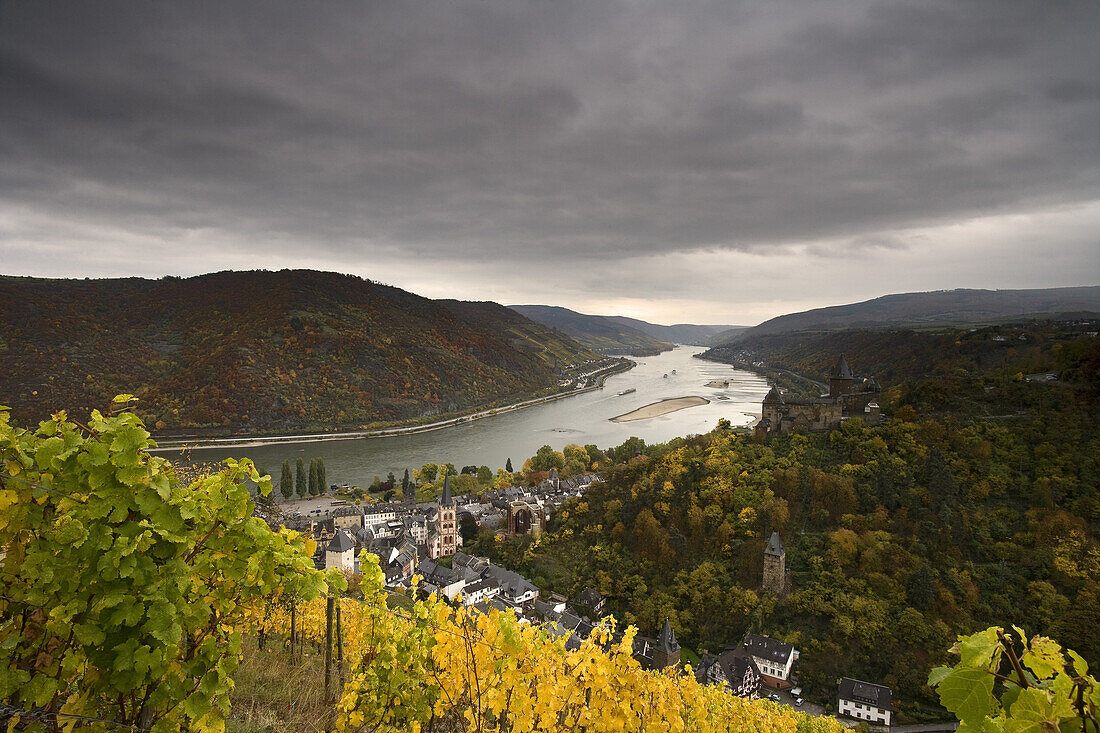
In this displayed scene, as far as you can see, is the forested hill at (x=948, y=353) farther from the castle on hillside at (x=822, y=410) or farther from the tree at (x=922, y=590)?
the tree at (x=922, y=590)

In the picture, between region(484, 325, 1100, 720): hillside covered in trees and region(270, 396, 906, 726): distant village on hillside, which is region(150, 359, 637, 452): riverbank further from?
region(484, 325, 1100, 720): hillside covered in trees

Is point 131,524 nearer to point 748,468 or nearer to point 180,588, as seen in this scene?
point 180,588

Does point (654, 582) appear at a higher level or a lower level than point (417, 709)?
lower

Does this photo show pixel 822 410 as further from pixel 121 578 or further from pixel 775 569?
pixel 121 578

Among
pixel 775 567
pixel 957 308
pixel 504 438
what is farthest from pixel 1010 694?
pixel 957 308

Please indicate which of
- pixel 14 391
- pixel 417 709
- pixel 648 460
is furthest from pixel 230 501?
pixel 14 391

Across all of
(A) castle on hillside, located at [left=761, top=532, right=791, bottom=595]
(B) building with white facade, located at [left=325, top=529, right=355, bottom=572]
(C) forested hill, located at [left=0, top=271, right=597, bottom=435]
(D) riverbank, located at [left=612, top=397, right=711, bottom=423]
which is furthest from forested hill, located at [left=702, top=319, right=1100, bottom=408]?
(C) forested hill, located at [left=0, top=271, right=597, bottom=435]
